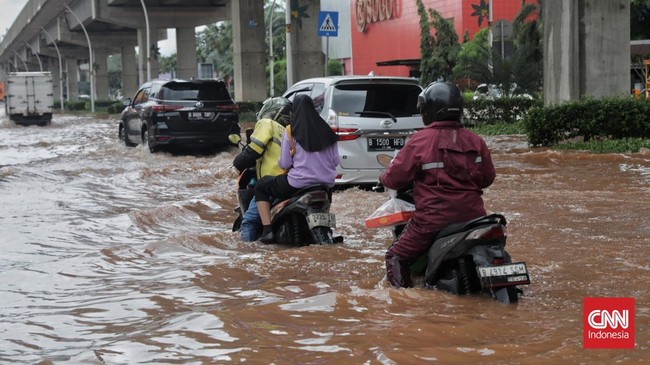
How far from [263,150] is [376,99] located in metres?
4.37

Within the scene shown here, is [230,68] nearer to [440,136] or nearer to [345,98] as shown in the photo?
[345,98]

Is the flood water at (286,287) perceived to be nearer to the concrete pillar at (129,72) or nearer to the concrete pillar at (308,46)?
the concrete pillar at (308,46)

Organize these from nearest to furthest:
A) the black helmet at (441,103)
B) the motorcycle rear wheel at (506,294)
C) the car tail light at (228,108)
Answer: the motorcycle rear wheel at (506,294) → the black helmet at (441,103) → the car tail light at (228,108)

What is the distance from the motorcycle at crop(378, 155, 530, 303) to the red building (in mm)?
56191

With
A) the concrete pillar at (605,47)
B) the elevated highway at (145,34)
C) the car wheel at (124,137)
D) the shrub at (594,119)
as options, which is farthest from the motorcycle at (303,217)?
the elevated highway at (145,34)

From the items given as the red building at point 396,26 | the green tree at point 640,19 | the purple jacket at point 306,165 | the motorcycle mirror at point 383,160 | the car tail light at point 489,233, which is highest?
the red building at point 396,26

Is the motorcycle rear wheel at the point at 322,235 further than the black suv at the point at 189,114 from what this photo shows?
No

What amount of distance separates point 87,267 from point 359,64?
76441 millimetres

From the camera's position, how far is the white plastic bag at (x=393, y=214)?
6340 mm

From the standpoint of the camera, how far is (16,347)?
5766 mm

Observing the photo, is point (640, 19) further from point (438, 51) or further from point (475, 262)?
point (475, 262)

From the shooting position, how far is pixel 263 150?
8672mm

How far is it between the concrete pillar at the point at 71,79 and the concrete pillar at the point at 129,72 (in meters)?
18.0

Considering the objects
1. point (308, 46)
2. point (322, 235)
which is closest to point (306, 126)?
point (322, 235)
